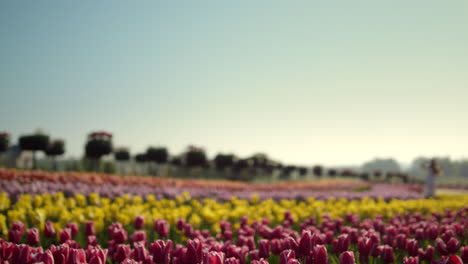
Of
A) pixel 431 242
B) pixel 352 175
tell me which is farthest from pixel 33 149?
pixel 352 175

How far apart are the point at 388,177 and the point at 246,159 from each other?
79.0 ft

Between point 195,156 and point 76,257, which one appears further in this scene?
point 195,156

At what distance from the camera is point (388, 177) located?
175 feet

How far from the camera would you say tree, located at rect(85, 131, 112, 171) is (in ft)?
83.0

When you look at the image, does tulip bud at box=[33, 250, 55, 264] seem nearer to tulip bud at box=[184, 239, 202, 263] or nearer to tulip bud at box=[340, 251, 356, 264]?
tulip bud at box=[184, 239, 202, 263]

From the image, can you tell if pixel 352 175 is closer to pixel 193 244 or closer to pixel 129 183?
pixel 129 183

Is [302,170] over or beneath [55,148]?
beneath

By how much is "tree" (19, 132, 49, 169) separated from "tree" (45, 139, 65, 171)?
37cm

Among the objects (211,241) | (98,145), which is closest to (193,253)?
(211,241)

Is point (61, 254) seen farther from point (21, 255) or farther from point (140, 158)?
point (140, 158)

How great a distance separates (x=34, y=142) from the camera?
25250 mm

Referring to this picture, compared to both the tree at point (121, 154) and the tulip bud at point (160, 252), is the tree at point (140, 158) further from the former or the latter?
the tulip bud at point (160, 252)

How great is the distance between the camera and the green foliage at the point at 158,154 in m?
32.3

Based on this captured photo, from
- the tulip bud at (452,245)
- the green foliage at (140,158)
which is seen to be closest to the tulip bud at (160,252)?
the tulip bud at (452,245)
